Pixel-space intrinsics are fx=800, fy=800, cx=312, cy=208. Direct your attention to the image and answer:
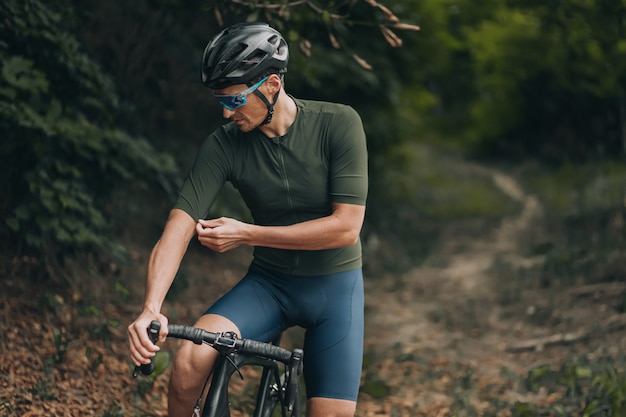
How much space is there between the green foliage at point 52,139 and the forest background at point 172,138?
13mm

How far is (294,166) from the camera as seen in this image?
Answer: 127 inches

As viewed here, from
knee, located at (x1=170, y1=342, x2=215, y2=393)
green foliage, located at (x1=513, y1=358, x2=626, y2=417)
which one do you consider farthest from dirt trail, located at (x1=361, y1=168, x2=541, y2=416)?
knee, located at (x1=170, y1=342, x2=215, y2=393)

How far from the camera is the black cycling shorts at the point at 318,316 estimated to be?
3.22m

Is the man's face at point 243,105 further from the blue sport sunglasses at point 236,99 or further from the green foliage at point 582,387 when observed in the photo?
the green foliage at point 582,387

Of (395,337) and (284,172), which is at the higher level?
(284,172)

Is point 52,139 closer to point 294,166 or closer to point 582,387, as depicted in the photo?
point 294,166

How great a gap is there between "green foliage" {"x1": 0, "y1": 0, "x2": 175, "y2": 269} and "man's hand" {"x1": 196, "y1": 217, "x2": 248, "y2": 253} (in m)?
2.60

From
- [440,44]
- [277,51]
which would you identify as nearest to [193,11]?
[277,51]

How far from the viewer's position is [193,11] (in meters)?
7.39

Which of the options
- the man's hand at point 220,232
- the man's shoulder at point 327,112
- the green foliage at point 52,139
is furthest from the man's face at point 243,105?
the green foliage at point 52,139

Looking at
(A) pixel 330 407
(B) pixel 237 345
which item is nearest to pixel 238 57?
(B) pixel 237 345

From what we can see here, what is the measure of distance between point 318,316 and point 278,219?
44cm

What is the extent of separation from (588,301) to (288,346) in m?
3.53

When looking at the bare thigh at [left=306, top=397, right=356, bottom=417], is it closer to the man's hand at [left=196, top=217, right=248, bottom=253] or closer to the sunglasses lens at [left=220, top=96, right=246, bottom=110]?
the man's hand at [left=196, top=217, right=248, bottom=253]
